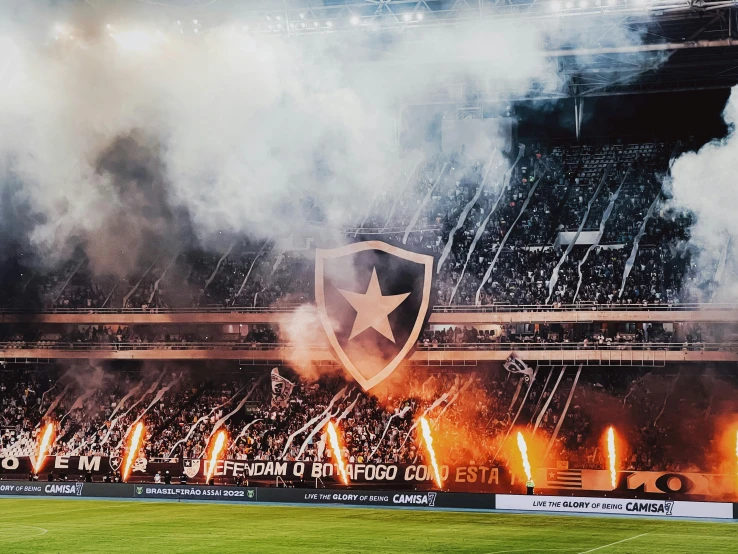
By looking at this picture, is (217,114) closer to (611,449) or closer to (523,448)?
(523,448)

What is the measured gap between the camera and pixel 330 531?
57.1ft

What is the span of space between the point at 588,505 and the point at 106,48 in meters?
15.2

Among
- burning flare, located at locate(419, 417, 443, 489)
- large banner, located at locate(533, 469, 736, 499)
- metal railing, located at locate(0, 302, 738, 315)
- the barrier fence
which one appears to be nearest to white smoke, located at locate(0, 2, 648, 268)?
metal railing, located at locate(0, 302, 738, 315)

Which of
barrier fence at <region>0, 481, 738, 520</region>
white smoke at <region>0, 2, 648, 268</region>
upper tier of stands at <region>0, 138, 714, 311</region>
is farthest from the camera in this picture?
upper tier of stands at <region>0, 138, 714, 311</region>

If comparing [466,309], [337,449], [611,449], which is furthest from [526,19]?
[337,449]

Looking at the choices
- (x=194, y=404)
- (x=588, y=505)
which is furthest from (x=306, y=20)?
(x=194, y=404)

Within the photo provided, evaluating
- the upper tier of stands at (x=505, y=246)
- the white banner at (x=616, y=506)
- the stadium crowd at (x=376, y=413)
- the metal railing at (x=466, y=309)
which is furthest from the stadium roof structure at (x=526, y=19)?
the white banner at (x=616, y=506)

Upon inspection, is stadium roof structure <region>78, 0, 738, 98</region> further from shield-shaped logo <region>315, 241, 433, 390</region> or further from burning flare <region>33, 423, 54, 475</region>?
burning flare <region>33, 423, 54, 475</region>

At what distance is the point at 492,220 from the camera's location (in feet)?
98.4

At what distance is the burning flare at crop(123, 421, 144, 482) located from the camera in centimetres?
2884

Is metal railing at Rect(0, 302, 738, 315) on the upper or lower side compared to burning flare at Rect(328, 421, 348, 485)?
upper

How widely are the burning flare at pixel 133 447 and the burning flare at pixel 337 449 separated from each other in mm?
6514

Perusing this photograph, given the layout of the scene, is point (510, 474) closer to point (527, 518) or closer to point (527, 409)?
point (527, 409)

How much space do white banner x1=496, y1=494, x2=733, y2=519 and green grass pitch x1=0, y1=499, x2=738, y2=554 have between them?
91cm
